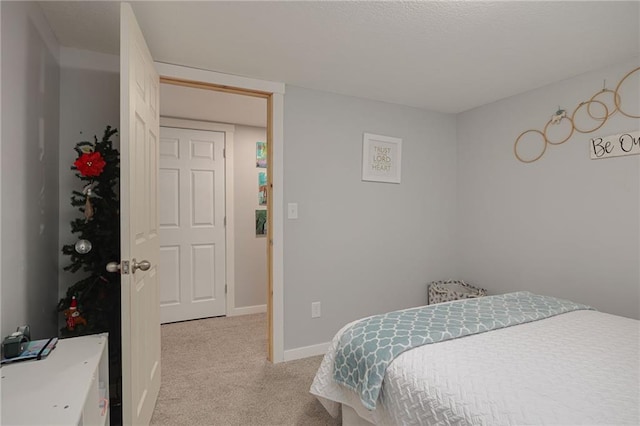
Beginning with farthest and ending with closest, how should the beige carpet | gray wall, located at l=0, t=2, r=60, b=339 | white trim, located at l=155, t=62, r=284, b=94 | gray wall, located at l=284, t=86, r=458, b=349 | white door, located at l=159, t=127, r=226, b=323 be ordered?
white door, located at l=159, t=127, r=226, b=323 < gray wall, located at l=284, t=86, r=458, b=349 < white trim, located at l=155, t=62, r=284, b=94 < the beige carpet < gray wall, located at l=0, t=2, r=60, b=339

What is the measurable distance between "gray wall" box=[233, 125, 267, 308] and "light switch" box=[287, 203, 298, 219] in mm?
1494

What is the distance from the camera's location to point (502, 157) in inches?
→ 116

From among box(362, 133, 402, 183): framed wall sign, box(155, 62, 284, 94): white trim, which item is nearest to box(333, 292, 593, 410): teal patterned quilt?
box(362, 133, 402, 183): framed wall sign

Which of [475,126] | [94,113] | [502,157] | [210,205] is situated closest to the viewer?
[94,113]

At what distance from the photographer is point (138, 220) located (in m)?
1.58

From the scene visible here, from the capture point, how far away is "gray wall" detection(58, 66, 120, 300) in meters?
1.96

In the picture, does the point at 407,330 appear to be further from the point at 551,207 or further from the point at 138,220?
the point at 551,207

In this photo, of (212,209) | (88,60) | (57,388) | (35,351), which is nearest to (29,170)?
(35,351)

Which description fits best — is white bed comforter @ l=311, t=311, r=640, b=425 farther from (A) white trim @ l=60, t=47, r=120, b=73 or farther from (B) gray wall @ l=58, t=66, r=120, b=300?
(A) white trim @ l=60, t=47, r=120, b=73

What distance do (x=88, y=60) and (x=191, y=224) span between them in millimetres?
1944

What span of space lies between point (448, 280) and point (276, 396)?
2063 millimetres

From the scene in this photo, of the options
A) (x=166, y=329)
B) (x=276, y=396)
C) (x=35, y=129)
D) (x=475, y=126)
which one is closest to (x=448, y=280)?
(x=475, y=126)

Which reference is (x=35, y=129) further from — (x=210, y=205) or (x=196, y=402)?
(x=210, y=205)

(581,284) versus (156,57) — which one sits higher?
(156,57)
